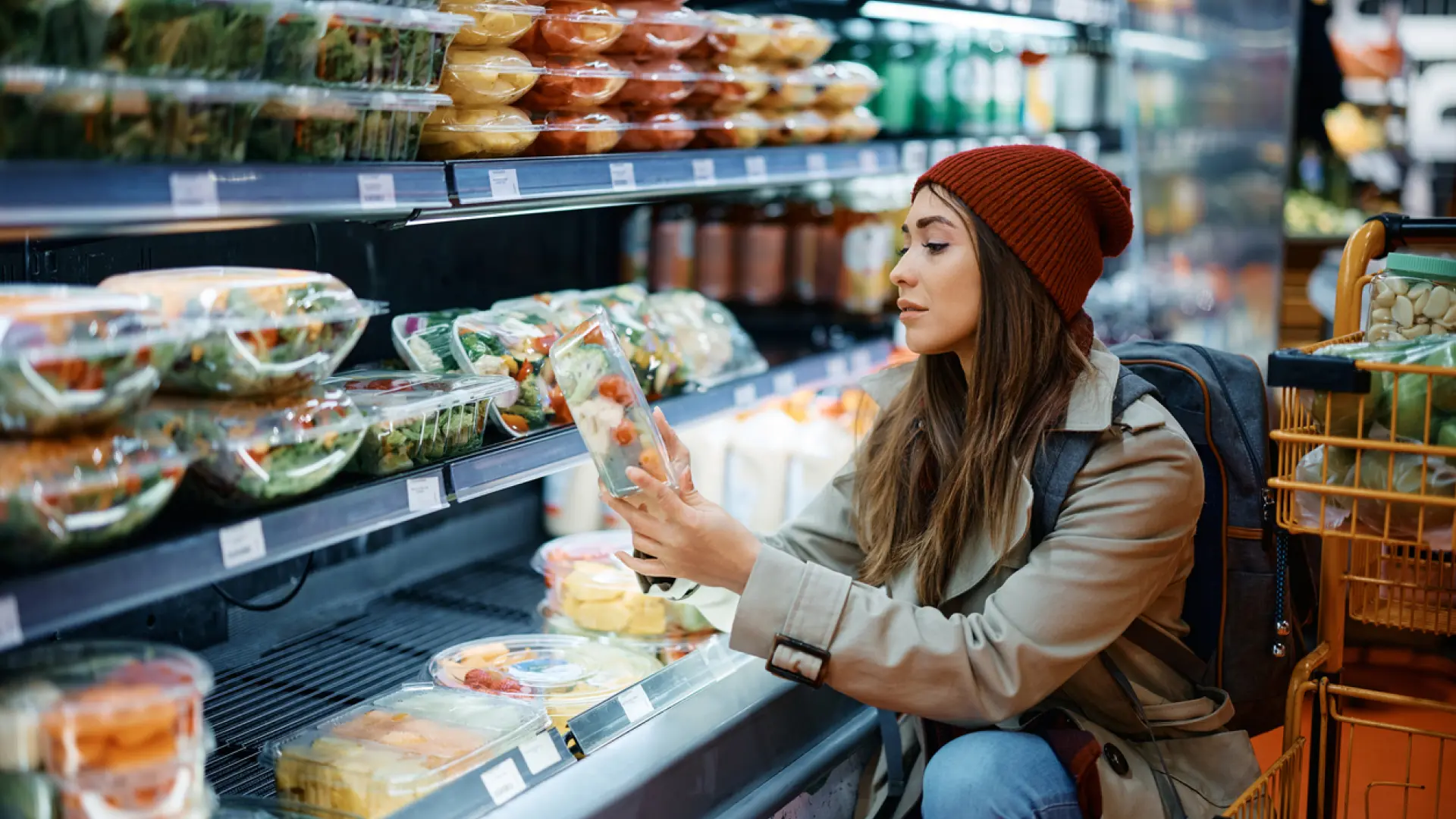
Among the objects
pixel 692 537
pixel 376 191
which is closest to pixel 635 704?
pixel 692 537

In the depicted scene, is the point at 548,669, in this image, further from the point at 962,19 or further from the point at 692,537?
the point at 962,19

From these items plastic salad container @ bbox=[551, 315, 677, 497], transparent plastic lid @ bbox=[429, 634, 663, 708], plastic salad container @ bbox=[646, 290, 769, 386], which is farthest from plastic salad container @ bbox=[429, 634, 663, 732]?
plastic salad container @ bbox=[646, 290, 769, 386]

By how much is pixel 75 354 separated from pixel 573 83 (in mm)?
1109

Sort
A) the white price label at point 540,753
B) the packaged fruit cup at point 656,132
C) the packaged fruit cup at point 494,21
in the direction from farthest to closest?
1. the packaged fruit cup at point 656,132
2. the packaged fruit cup at point 494,21
3. the white price label at point 540,753

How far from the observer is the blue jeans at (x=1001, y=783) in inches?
70.9

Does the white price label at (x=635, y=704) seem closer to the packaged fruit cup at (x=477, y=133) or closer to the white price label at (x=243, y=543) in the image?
the white price label at (x=243, y=543)

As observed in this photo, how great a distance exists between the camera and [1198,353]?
2.05 m

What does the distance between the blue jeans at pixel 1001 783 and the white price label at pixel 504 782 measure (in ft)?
2.01

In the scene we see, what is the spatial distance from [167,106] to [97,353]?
11.6 inches

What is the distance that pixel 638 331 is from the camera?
8.02 feet

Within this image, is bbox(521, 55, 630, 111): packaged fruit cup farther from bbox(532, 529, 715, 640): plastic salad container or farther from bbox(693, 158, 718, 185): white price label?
bbox(532, 529, 715, 640): plastic salad container

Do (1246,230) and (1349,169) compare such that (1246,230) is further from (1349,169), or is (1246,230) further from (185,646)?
(185,646)

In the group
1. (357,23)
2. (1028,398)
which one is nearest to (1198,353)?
(1028,398)

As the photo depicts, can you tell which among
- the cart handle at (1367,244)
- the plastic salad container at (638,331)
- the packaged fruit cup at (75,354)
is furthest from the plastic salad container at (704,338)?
the packaged fruit cup at (75,354)
